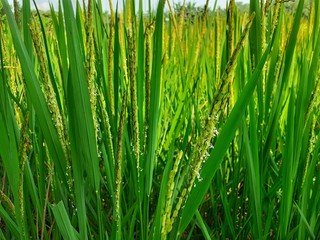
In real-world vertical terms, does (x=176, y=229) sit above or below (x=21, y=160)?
below

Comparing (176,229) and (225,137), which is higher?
(225,137)

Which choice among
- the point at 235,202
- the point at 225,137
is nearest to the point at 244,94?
the point at 225,137

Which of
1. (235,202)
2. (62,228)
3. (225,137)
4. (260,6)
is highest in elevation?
(260,6)

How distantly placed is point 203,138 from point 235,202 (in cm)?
48

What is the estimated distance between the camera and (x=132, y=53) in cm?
51

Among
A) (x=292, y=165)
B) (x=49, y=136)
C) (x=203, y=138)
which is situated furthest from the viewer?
(x=292, y=165)

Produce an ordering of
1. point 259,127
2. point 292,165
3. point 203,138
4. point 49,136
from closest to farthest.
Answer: point 203,138, point 49,136, point 292,165, point 259,127

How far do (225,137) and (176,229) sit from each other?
0.54 ft

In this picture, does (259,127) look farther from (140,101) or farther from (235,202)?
(140,101)

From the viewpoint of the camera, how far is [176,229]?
0.57 m

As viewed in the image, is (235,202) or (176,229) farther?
(235,202)

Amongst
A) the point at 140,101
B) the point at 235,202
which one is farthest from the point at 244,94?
the point at 235,202

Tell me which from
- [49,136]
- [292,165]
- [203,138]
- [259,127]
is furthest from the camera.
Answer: [259,127]

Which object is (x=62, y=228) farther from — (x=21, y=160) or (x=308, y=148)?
(x=308, y=148)
